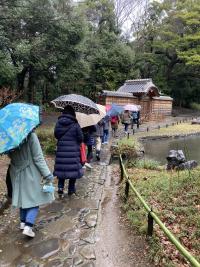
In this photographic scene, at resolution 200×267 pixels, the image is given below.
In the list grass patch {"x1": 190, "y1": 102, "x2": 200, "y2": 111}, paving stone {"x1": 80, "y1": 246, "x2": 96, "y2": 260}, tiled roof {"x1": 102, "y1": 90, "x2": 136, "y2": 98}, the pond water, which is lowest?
the pond water

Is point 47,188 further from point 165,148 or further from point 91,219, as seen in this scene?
point 165,148

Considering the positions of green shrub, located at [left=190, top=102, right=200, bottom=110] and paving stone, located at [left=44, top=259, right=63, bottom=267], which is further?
green shrub, located at [left=190, top=102, right=200, bottom=110]

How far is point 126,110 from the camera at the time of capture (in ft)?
64.0

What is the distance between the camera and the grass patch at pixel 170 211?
4.31m

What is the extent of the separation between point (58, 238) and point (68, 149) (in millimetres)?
1854

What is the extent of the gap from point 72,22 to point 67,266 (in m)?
16.4

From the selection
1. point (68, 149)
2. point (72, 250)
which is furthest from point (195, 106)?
point (72, 250)

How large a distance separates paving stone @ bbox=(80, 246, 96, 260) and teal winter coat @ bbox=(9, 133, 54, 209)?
851mm

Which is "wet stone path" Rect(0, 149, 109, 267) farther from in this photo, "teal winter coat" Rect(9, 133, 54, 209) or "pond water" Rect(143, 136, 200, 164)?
"pond water" Rect(143, 136, 200, 164)

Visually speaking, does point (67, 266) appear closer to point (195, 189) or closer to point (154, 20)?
point (195, 189)

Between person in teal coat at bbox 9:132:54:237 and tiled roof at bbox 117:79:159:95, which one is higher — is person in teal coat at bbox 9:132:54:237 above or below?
below

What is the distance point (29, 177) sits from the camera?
4.52 meters

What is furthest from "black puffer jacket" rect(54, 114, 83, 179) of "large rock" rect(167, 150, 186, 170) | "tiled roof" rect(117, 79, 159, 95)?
"tiled roof" rect(117, 79, 159, 95)

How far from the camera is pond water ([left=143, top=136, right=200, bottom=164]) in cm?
1407
